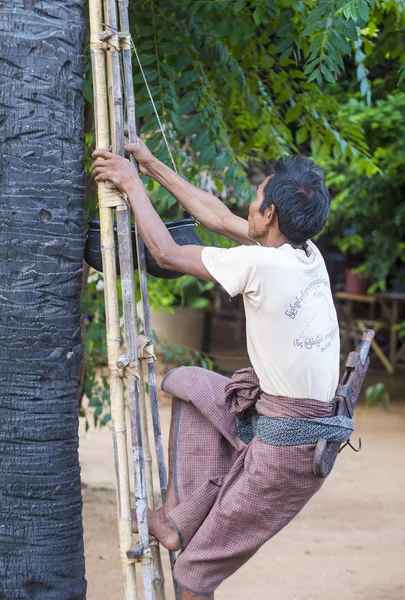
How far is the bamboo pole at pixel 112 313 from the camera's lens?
2666mm

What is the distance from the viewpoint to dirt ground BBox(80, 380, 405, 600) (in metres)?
4.80

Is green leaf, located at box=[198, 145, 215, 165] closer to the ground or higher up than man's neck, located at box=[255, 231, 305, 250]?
higher up

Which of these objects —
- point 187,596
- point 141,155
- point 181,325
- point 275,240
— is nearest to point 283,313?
point 275,240

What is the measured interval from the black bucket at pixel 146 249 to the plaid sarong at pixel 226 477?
34cm

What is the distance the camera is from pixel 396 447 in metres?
8.16

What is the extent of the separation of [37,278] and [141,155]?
1.71 ft

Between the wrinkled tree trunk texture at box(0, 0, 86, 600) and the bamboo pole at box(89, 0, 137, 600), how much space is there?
0.19 feet

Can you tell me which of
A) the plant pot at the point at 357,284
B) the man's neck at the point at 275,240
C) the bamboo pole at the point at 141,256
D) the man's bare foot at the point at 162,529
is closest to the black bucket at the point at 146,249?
the bamboo pole at the point at 141,256

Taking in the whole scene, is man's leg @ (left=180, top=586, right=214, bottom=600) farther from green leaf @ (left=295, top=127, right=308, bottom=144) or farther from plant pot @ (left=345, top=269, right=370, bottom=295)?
plant pot @ (left=345, top=269, right=370, bottom=295)

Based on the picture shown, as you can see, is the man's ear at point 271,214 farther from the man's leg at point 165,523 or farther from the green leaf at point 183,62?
the green leaf at point 183,62

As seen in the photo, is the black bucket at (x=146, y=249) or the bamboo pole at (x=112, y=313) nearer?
the bamboo pole at (x=112, y=313)

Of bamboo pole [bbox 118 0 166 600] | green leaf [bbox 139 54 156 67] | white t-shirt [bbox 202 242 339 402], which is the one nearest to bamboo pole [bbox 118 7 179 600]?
bamboo pole [bbox 118 0 166 600]

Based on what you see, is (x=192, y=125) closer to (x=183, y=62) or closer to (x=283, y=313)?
(x=183, y=62)

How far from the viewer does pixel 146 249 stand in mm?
2857
